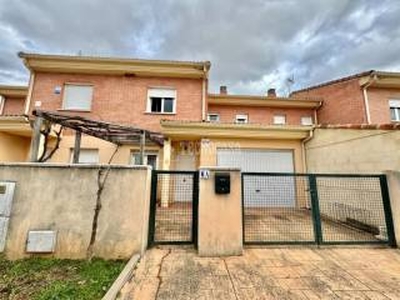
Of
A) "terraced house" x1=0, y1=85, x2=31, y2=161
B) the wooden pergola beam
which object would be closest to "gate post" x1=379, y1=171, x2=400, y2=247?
the wooden pergola beam

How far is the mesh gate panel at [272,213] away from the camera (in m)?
5.21

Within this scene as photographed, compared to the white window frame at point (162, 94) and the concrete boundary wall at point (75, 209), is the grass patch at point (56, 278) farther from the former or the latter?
the white window frame at point (162, 94)

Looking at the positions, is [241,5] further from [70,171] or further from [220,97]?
[70,171]

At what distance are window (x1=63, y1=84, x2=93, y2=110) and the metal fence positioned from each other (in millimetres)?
7594

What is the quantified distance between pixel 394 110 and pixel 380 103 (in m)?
1.28

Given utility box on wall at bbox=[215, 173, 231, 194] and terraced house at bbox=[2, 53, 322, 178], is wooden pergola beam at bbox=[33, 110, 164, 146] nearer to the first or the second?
terraced house at bbox=[2, 53, 322, 178]

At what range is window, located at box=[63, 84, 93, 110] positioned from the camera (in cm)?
1044

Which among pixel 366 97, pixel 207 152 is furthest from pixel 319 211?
pixel 366 97

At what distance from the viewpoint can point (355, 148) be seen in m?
6.96

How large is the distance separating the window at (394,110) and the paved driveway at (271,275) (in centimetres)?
1115

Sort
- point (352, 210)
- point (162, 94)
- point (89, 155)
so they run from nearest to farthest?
1. point (352, 210)
2. point (89, 155)
3. point (162, 94)

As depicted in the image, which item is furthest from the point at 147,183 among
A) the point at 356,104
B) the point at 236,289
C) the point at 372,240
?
the point at 356,104

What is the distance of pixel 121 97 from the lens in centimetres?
1055

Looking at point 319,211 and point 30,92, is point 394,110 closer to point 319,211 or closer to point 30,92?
point 319,211
